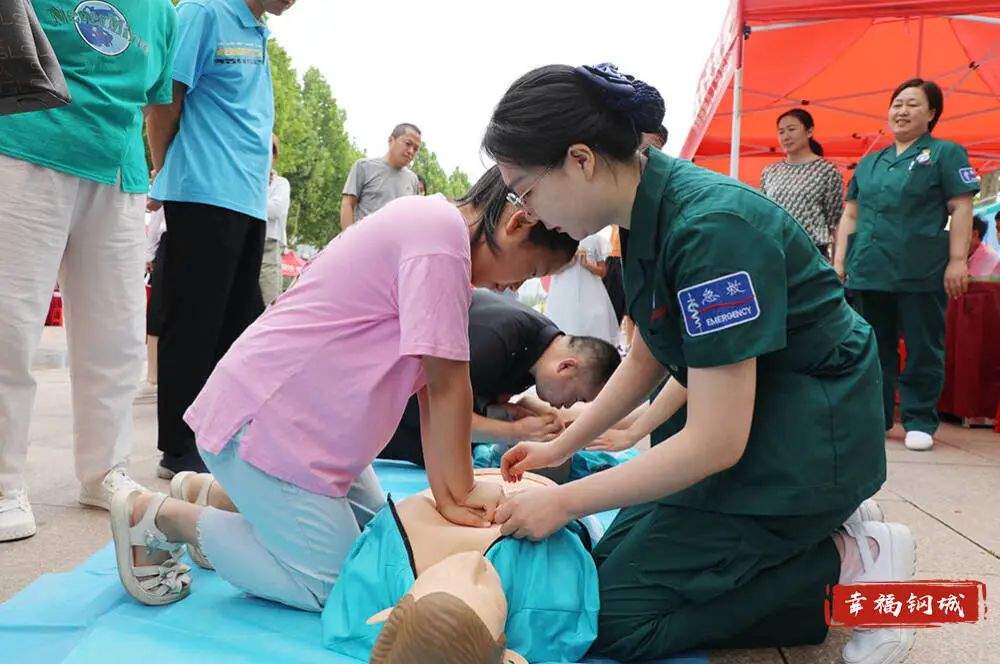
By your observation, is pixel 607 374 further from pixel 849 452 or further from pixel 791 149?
pixel 791 149

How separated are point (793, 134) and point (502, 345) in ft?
8.76

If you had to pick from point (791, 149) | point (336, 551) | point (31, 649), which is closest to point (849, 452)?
point (336, 551)

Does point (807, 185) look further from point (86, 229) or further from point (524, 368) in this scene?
point (86, 229)

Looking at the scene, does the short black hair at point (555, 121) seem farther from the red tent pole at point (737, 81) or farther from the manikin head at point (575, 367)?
the red tent pole at point (737, 81)

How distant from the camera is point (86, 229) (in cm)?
215

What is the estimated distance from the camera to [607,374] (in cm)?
243

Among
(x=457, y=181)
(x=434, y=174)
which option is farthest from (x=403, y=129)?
(x=457, y=181)

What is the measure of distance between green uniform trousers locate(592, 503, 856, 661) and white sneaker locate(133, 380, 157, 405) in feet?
11.6

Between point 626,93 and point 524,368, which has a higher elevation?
point 626,93

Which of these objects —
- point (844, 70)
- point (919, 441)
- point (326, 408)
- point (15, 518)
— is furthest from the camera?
point (844, 70)

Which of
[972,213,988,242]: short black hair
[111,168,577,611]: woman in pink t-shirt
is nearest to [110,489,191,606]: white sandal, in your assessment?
[111,168,577,611]: woman in pink t-shirt

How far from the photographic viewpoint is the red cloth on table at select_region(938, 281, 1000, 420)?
14.7 feet

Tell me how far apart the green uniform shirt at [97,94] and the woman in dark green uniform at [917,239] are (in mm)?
3224

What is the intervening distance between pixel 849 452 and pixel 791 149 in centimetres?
339
